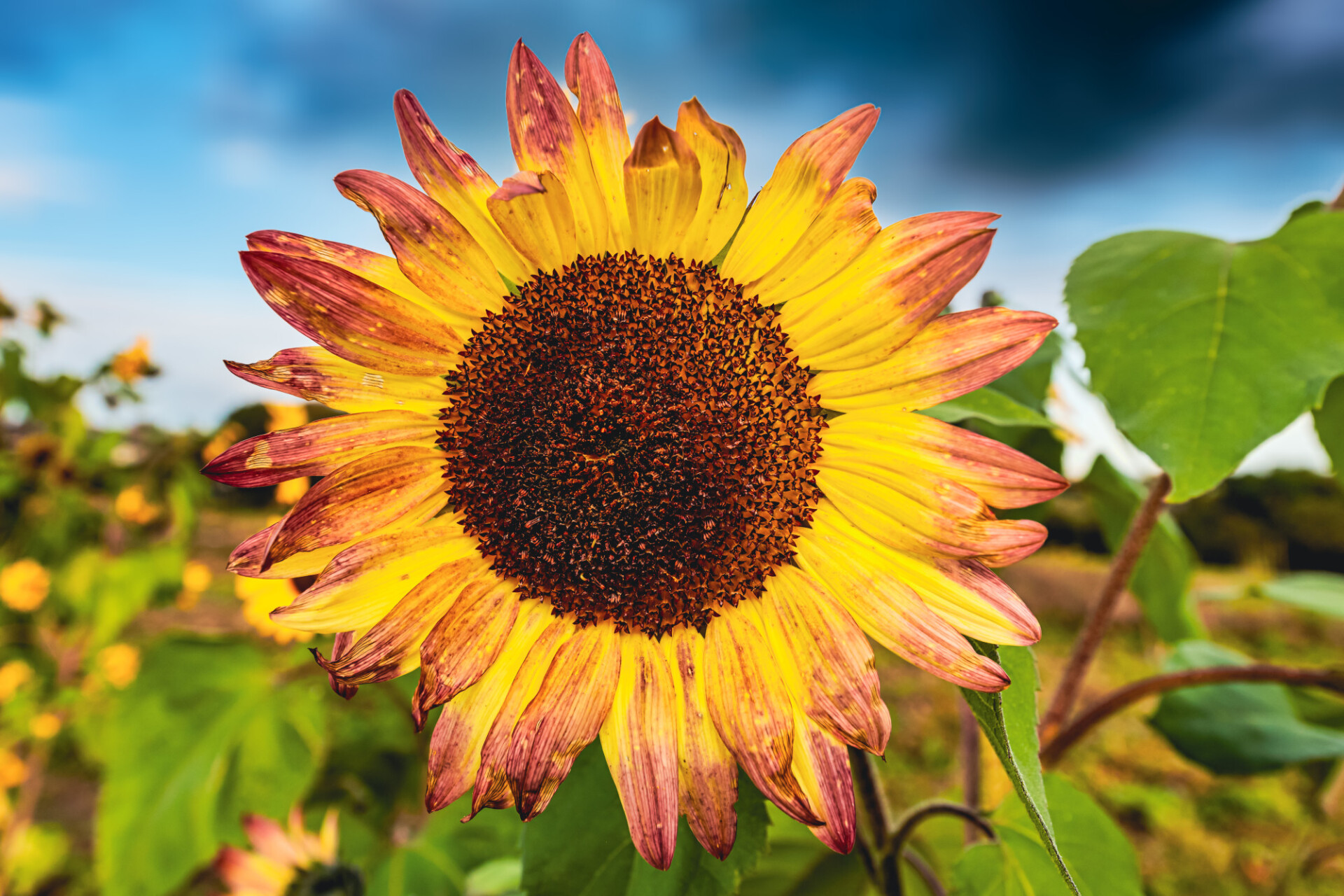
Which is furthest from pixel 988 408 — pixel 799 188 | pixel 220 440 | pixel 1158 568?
pixel 220 440

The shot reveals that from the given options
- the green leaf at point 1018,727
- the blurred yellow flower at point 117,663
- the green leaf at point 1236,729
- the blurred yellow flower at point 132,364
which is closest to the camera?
the green leaf at point 1018,727

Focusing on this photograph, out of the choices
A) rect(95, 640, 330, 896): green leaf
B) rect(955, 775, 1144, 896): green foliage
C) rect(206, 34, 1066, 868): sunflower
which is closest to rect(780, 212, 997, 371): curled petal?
rect(206, 34, 1066, 868): sunflower

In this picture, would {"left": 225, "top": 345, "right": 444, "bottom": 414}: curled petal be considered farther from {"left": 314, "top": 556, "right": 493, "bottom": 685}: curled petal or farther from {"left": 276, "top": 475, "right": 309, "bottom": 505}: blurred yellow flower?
{"left": 276, "top": 475, "right": 309, "bottom": 505}: blurred yellow flower

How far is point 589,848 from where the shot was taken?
54cm

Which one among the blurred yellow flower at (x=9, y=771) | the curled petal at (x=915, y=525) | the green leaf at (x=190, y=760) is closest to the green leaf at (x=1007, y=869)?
the curled petal at (x=915, y=525)

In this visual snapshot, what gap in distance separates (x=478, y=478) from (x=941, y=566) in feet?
1.02

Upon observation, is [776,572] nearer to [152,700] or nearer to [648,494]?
[648,494]

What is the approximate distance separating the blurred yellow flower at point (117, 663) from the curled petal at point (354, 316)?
2281mm

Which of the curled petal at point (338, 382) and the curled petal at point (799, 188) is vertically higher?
the curled petal at point (799, 188)

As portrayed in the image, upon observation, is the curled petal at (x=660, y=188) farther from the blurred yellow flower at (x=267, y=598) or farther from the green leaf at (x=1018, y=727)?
the blurred yellow flower at (x=267, y=598)

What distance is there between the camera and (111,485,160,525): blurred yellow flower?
1812 millimetres

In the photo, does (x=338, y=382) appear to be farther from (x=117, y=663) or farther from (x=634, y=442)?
(x=117, y=663)

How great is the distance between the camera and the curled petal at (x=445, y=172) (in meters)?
0.44

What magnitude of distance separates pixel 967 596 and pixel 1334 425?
56 centimetres
